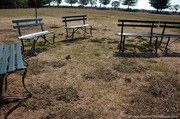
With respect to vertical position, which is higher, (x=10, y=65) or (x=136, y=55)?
(x=10, y=65)

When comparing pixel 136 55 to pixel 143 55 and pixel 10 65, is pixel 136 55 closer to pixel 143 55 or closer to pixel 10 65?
pixel 143 55

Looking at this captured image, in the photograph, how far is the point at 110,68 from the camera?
18.2 ft

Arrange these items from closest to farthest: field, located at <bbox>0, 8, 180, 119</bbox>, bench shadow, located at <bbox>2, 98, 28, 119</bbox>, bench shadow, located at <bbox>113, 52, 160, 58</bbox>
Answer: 1. bench shadow, located at <bbox>2, 98, 28, 119</bbox>
2. field, located at <bbox>0, 8, 180, 119</bbox>
3. bench shadow, located at <bbox>113, 52, 160, 58</bbox>

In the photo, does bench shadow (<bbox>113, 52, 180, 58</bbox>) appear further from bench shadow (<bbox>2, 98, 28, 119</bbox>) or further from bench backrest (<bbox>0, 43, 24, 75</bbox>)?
bench shadow (<bbox>2, 98, 28, 119</bbox>)

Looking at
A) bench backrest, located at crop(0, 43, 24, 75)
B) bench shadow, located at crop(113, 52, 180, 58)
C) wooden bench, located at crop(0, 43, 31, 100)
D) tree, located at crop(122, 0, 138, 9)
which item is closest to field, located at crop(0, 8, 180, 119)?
bench shadow, located at crop(113, 52, 180, 58)

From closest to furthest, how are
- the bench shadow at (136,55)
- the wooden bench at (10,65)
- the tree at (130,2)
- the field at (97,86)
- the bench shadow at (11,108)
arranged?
the wooden bench at (10,65) < the bench shadow at (11,108) < the field at (97,86) < the bench shadow at (136,55) < the tree at (130,2)

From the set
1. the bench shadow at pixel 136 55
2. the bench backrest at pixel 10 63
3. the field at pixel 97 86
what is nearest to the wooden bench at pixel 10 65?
the bench backrest at pixel 10 63

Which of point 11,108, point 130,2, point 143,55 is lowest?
point 11,108

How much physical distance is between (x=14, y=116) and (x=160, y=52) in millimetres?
6417

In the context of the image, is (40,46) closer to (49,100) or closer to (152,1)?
(49,100)

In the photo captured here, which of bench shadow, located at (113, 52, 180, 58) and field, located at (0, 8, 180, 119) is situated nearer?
field, located at (0, 8, 180, 119)

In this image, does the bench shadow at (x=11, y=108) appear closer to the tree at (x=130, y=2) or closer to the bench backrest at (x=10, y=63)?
the bench backrest at (x=10, y=63)

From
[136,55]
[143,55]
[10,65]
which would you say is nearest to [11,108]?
[10,65]

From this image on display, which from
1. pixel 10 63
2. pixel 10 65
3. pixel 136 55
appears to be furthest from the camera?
pixel 136 55
